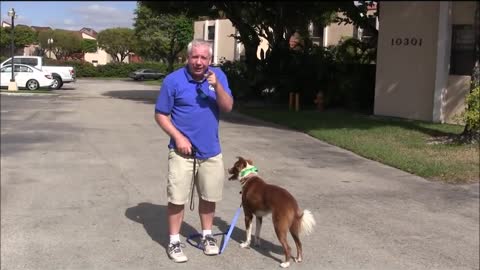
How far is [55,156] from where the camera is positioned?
10703mm

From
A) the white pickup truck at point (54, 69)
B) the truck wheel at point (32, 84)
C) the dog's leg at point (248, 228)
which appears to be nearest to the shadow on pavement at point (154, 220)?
the dog's leg at point (248, 228)

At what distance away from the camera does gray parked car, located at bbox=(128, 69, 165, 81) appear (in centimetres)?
5769

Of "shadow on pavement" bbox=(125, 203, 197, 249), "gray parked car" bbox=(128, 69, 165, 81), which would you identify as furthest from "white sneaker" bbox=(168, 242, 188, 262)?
"gray parked car" bbox=(128, 69, 165, 81)

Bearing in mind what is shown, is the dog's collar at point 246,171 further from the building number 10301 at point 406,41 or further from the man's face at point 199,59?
the building number 10301 at point 406,41

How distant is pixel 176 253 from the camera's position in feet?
16.9

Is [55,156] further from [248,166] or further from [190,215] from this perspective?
[248,166]

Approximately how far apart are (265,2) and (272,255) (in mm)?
17176

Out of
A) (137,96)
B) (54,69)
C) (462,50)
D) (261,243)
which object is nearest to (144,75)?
(54,69)

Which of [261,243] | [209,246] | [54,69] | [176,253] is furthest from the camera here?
[54,69]

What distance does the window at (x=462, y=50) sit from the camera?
16828 millimetres

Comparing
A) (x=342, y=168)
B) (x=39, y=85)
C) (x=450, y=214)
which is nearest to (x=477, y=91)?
(x=342, y=168)

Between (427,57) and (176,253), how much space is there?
14.0m

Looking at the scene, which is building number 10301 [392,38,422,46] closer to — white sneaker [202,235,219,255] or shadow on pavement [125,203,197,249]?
shadow on pavement [125,203,197,249]

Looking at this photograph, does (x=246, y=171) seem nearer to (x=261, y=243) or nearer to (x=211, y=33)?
(x=261, y=243)
